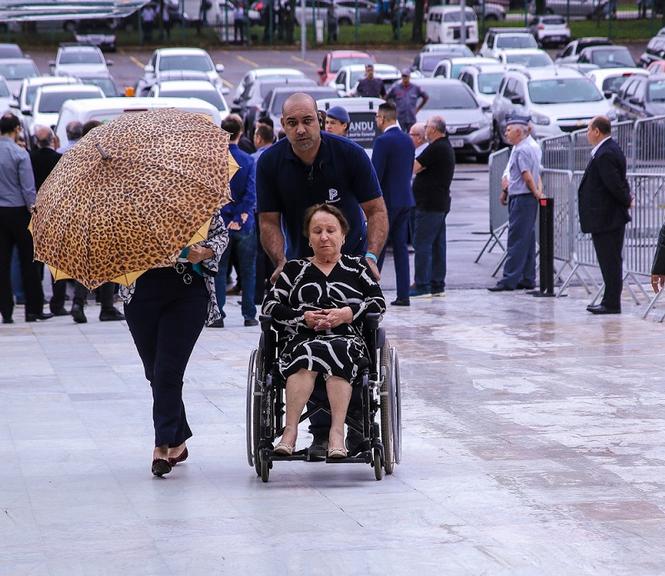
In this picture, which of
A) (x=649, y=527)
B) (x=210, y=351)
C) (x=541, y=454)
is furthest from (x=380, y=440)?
(x=210, y=351)

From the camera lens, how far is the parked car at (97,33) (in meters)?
66.6

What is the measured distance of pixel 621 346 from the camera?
490 inches

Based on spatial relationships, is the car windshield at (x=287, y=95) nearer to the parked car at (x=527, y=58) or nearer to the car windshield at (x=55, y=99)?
the car windshield at (x=55, y=99)

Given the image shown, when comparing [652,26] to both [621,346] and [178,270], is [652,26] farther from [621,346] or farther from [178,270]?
[178,270]

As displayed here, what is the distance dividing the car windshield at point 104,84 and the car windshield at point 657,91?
43.9 ft

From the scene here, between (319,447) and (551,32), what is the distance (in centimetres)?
6212

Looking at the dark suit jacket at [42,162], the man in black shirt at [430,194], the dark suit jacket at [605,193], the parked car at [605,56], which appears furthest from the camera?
the parked car at [605,56]

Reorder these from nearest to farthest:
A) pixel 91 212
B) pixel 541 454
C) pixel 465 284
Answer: pixel 91 212 → pixel 541 454 → pixel 465 284

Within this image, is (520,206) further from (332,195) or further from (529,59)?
(529,59)

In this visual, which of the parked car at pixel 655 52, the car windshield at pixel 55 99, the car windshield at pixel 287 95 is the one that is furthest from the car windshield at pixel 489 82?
the parked car at pixel 655 52

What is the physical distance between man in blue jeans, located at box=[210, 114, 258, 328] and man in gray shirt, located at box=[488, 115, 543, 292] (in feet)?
10.9

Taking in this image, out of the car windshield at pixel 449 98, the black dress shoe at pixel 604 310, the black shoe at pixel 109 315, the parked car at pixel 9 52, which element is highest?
the parked car at pixel 9 52

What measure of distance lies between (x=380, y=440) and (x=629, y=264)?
816cm

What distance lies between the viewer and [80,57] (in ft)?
175
